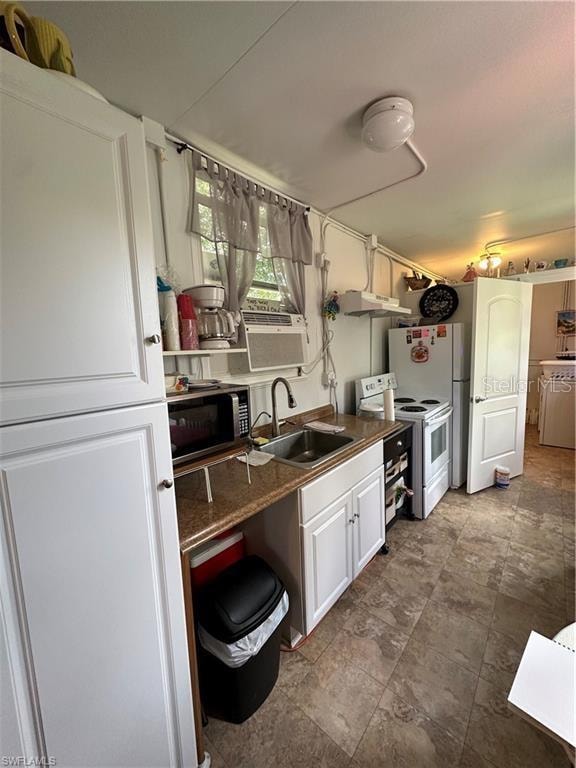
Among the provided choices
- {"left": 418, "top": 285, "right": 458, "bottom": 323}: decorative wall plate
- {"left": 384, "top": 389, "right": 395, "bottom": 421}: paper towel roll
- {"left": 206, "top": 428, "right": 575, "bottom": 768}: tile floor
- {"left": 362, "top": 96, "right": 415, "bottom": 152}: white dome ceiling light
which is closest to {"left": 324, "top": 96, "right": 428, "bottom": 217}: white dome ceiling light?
{"left": 362, "top": 96, "right": 415, "bottom": 152}: white dome ceiling light

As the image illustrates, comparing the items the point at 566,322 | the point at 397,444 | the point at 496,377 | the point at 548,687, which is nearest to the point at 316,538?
the point at 548,687

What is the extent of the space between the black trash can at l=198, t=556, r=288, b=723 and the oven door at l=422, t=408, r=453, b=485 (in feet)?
5.28

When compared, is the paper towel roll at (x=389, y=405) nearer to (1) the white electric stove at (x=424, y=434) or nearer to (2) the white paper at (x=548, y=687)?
(1) the white electric stove at (x=424, y=434)

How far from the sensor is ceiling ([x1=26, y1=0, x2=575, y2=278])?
97 centimetres

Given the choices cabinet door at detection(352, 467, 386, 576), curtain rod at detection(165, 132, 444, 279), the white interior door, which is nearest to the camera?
curtain rod at detection(165, 132, 444, 279)

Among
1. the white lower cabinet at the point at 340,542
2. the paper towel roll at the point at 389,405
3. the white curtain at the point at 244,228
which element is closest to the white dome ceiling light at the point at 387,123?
the white curtain at the point at 244,228

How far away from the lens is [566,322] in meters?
4.56

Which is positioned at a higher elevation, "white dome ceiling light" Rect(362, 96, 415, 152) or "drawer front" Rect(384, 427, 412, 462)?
"white dome ceiling light" Rect(362, 96, 415, 152)

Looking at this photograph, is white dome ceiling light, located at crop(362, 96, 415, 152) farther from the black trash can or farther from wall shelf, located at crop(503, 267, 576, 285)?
wall shelf, located at crop(503, 267, 576, 285)

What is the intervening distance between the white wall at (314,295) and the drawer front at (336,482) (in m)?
0.63

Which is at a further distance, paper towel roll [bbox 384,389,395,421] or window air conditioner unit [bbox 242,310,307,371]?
paper towel roll [bbox 384,389,395,421]

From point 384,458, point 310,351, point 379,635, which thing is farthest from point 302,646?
point 310,351

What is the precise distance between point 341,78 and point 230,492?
5.53ft

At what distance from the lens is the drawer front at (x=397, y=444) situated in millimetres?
2082
